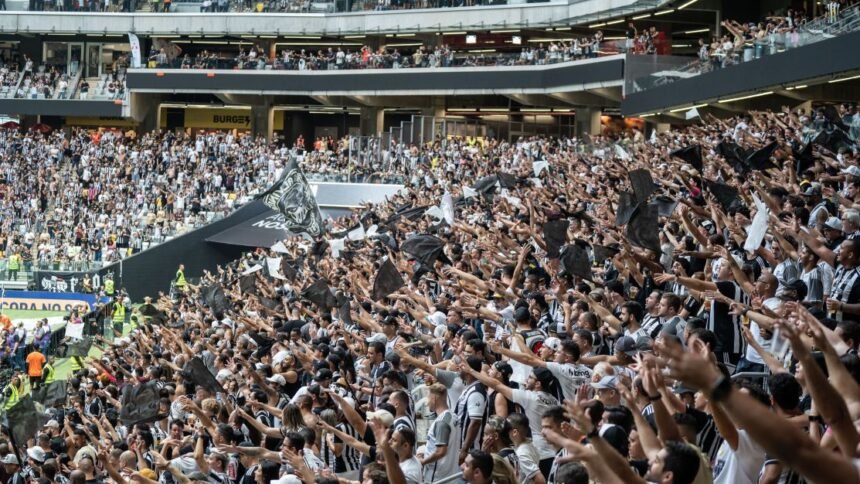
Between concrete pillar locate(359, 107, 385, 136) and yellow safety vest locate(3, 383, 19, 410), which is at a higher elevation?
concrete pillar locate(359, 107, 385, 136)

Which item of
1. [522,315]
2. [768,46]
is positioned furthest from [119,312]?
[522,315]

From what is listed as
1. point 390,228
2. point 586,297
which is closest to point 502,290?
point 586,297

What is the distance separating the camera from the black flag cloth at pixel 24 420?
13375 millimetres

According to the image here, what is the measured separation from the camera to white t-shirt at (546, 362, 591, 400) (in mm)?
7902

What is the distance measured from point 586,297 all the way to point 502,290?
6.07 feet

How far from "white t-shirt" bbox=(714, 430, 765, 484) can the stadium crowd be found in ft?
0.04

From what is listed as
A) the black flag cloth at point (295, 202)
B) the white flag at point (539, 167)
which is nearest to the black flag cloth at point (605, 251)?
the black flag cloth at point (295, 202)

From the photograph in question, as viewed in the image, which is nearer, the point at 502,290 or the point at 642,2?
the point at 502,290

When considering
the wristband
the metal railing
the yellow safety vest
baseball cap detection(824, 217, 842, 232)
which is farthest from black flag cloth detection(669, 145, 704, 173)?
the wristband

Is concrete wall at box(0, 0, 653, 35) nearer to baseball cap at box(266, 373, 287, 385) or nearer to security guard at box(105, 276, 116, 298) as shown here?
security guard at box(105, 276, 116, 298)

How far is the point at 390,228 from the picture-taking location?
2319 centimetres

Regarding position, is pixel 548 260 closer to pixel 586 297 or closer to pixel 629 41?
pixel 586 297

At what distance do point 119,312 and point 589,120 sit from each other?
2341 centimetres

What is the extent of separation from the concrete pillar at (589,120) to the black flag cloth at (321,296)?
1244 inches
